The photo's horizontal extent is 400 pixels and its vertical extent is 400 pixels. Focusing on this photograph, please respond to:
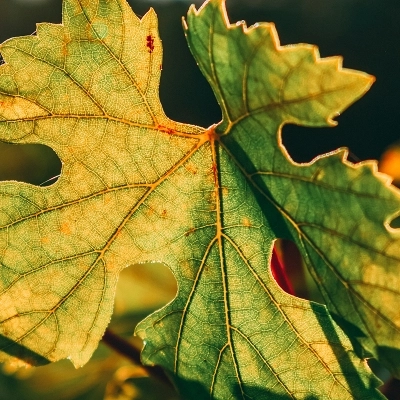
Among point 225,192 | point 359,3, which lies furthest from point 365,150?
point 225,192

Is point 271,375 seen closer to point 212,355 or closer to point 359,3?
point 212,355

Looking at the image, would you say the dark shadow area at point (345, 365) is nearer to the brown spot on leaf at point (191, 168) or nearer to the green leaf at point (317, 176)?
the green leaf at point (317, 176)

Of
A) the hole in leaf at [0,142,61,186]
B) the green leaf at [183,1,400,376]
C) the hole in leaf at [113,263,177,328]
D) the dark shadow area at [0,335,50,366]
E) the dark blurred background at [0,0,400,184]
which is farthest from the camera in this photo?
the dark blurred background at [0,0,400,184]

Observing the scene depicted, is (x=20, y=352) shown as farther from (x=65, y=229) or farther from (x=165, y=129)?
(x=165, y=129)

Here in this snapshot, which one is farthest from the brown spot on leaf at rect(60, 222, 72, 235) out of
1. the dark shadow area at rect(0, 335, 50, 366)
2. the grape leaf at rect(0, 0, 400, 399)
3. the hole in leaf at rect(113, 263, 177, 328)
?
the hole in leaf at rect(113, 263, 177, 328)

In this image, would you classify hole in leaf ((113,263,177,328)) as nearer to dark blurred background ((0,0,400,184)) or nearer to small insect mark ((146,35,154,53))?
small insect mark ((146,35,154,53))

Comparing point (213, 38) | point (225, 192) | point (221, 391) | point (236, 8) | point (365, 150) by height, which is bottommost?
point (365, 150)

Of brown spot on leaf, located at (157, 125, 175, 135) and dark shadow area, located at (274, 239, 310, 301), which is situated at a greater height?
brown spot on leaf, located at (157, 125, 175, 135)
